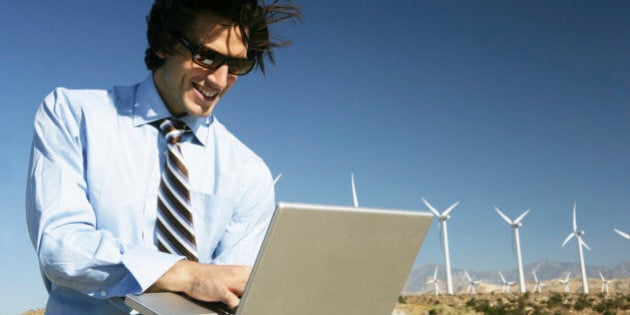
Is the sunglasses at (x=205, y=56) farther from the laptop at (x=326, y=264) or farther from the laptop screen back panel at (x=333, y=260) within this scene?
the laptop screen back panel at (x=333, y=260)

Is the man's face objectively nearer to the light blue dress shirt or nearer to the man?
the man

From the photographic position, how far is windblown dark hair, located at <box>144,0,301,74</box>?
3.34 meters

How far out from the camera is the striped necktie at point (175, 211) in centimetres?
303

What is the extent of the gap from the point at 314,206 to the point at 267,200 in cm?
181

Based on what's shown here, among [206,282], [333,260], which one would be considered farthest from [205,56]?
[333,260]

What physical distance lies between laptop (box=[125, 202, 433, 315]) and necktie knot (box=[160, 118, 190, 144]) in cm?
102

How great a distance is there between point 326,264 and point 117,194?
137cm

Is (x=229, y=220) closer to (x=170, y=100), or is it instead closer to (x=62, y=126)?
(x=170, y=100)

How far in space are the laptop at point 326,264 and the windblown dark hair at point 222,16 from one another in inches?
63.4

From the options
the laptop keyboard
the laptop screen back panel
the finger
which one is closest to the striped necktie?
the laptop keyboard

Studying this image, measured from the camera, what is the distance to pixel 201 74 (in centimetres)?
323

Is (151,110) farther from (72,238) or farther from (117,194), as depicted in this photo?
(72,238)

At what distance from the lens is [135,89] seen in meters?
3.46

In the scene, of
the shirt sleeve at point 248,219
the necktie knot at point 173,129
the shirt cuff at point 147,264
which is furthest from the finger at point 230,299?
the necktie knot at point 173,129
